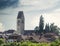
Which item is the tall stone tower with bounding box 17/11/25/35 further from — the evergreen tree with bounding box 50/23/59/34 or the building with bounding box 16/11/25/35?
the evergreen tree with bounding box 50/23/59/34

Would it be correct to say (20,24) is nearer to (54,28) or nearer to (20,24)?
(20,24)

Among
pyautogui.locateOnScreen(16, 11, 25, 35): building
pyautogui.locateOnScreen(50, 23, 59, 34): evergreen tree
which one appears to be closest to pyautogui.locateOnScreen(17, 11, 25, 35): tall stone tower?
pyautogui.locateOnScreen(16, 11, 25, 35): building

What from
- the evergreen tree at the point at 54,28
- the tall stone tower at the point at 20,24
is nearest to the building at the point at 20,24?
the tall stone tower at the point at 20,24

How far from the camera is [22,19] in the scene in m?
52.6

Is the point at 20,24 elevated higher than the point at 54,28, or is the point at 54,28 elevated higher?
the point at 20,24

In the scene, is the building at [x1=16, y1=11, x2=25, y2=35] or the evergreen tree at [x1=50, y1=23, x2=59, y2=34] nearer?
the evergreen tree at [x1=50, y1=23, x2=59, y2=34]

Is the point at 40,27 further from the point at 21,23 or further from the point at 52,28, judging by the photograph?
the point at 21,23

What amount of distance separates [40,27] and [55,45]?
23.3m

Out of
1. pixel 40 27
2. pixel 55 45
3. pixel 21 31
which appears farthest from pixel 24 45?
pixel 21 31

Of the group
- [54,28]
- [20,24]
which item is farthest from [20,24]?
[54,28]

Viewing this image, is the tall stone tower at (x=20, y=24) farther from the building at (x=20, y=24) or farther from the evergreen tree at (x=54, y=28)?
the evergreen tree at (x=54, y=28)

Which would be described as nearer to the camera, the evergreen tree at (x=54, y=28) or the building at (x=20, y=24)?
the evergreen tree at (x=54, y=28)

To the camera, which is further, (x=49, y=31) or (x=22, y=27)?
(x=22, y=27)

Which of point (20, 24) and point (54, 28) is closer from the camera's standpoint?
point (54, 28)
